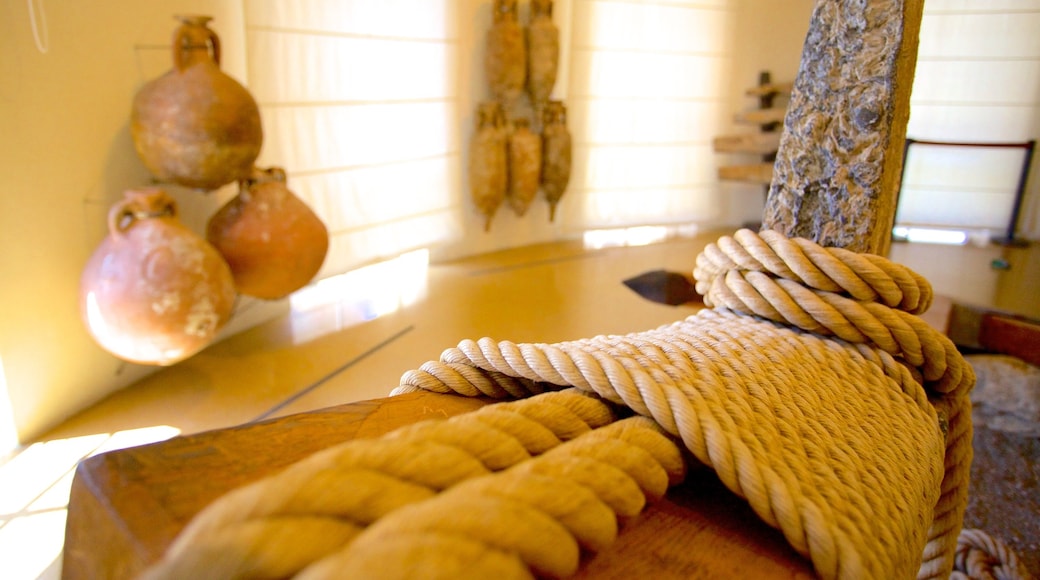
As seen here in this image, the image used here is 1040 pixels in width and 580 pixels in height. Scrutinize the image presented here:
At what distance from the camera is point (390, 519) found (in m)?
0.26

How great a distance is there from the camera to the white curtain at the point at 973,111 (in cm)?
292

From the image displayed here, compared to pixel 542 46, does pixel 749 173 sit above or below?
below

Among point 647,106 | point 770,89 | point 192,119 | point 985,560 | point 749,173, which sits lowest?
point 985,560

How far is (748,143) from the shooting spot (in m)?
3.59

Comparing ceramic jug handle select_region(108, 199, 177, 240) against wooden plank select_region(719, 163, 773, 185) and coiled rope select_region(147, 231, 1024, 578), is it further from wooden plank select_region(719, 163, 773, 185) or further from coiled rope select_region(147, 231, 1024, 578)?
wooden plank select_region(719, 163, 773, 185)

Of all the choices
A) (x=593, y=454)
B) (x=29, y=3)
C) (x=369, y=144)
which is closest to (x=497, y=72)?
(x=369, y=144)

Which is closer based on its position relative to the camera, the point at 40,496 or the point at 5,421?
the point at 40,496

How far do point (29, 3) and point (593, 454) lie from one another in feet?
5.39

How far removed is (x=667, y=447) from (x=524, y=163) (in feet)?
9.26

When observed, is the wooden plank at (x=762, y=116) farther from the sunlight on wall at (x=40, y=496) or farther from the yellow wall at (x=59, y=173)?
the sunlight on wall at (x=40, y=496)

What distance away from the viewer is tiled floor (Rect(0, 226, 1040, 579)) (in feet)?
4.51

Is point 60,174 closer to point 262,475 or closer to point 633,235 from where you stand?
point 262,475

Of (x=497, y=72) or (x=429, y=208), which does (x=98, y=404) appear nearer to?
(x=429, y=208)

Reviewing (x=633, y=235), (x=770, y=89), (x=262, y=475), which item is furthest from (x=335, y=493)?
(x=770, y=89)
